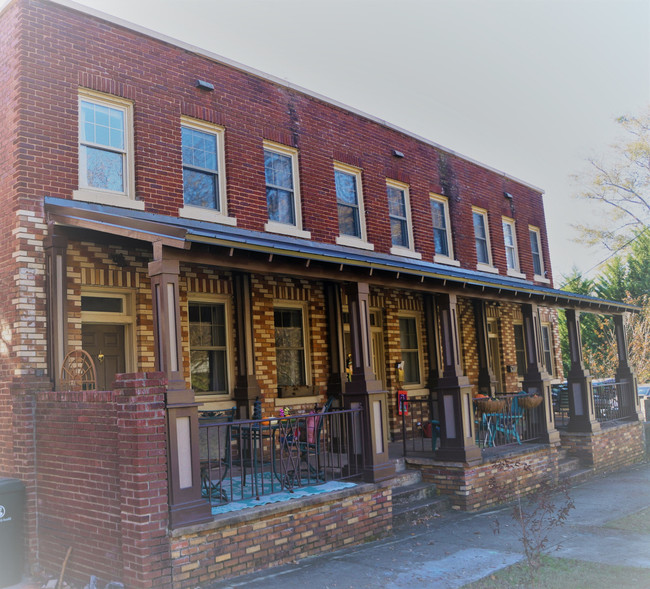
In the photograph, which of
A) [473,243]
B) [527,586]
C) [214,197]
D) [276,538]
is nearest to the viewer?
[527,586]

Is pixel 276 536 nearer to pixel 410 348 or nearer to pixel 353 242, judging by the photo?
pixel 353 242

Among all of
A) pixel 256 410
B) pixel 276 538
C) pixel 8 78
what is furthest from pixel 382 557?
pixel 8 78

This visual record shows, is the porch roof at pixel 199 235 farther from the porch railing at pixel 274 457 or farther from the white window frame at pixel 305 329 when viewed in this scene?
the porch railing at pixel 274 457

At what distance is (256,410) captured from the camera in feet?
29.8

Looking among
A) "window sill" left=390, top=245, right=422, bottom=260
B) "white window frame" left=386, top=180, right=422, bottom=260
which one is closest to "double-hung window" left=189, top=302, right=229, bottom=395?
"window sill" left=390, top=245, right=422, bottom=260

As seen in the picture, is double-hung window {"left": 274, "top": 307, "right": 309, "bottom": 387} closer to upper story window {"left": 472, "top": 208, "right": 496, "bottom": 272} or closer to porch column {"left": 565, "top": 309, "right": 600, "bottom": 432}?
porch column {"left": 565, "top": 309, "right": 600, "bottom": 432}

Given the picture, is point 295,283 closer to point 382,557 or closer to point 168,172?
point 168,172

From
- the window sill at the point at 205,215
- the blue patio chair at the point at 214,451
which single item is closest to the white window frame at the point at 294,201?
the window sill at the point at 205,215

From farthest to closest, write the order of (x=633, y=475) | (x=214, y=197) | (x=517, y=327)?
(x=517, y=327) < (x=633, y=475) < (x=214, y=197)

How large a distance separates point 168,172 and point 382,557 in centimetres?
597

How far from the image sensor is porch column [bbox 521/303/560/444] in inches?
452

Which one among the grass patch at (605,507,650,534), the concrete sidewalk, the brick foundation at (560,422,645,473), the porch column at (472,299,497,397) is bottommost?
the grass patch at (605,507,650,534)

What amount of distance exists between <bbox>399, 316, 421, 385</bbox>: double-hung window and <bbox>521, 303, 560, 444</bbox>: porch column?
8.21 ft

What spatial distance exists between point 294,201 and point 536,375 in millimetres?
5519
